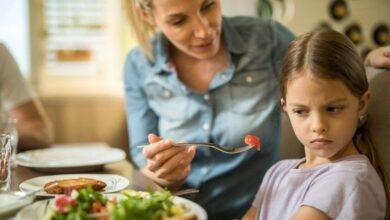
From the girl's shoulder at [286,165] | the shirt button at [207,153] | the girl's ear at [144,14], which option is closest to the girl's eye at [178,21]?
the girl's ear at [144,14]

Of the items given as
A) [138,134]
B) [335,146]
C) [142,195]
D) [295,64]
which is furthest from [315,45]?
[138,134]

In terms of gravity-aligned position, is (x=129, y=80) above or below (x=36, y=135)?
above

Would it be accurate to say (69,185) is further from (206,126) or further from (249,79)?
(249,79)

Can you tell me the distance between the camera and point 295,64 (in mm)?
1084

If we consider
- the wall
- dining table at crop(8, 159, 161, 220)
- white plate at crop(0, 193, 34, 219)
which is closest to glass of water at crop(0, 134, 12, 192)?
dining table at crop(8, 159, 161, 220)

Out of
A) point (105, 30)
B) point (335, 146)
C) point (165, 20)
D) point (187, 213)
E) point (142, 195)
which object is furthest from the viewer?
point (105, 30)

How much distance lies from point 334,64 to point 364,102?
121 mm

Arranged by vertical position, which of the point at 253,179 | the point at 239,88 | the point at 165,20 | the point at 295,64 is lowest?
the point at 253,179

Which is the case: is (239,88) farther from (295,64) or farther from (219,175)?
(295,64)

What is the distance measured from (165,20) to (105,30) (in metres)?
1.68

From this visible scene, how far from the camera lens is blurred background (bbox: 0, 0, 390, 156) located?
293 cm

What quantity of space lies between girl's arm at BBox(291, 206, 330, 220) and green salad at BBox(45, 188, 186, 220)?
26 cm

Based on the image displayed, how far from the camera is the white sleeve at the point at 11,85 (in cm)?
180

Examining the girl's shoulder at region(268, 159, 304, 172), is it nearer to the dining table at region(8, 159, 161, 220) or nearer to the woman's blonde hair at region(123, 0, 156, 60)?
the dining table at region(8, 159, 161, 220)
